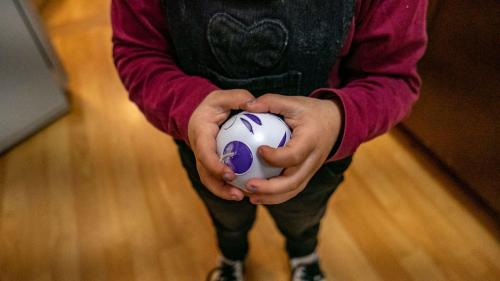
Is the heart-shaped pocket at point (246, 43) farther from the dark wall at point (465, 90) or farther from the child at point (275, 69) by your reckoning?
the dark wall at point (465, 90)

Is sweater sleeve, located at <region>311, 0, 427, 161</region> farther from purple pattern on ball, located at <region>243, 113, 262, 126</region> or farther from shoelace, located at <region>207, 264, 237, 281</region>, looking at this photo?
shoelace, located at <region>207, 264, 237, 281</region>

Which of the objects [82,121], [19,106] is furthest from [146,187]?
[19,106]

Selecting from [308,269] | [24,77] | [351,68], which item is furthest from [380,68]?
[24,77]

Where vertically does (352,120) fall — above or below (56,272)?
above

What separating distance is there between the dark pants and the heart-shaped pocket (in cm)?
18

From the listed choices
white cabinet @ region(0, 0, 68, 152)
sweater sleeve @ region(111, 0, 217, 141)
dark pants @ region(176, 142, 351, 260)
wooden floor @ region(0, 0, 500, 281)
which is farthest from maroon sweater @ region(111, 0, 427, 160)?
white cabinet @ region(0, 0, 68, 152)

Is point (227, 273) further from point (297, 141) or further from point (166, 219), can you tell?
point (297, 141)

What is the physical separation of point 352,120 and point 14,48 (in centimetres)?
122

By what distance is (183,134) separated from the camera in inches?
18.1

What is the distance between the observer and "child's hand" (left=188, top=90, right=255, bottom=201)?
399 mm

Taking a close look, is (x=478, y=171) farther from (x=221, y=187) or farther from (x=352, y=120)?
(x=221, y=187)

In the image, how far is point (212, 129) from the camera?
42 centimetres

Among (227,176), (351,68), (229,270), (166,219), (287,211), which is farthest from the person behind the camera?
(166,219)

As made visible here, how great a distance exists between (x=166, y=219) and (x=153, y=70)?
0.70 meters
